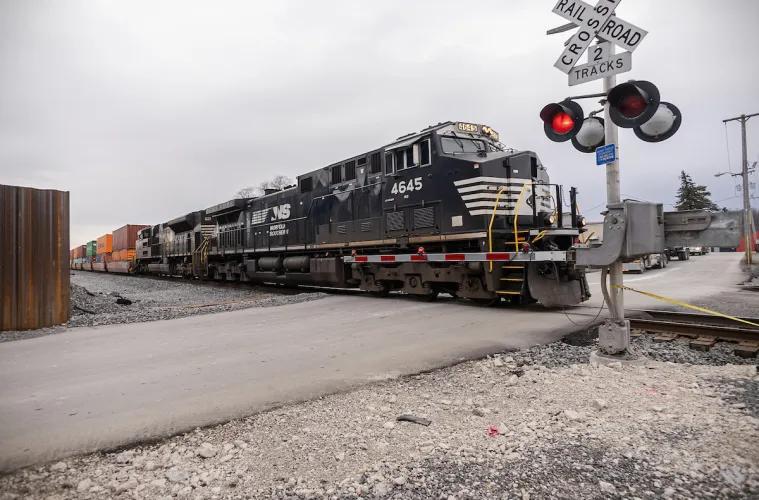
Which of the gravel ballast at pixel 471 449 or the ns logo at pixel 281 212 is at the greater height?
the ns logo at pixel 281 212

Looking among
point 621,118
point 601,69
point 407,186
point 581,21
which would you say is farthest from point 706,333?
point 407,186

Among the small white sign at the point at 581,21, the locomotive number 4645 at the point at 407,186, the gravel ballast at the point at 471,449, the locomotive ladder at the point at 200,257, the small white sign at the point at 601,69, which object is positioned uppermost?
the small white sign at the point at 581,21

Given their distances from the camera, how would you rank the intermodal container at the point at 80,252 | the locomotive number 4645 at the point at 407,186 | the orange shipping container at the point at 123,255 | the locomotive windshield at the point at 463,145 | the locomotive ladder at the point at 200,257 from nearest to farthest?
1. the locomotive windshield at the point at 463,145
2. the locomotive number 4645 at the point at 407,186
3. the locomotive ladder at the point at 200,257
4. the orange shipping container at the point at 123,255
5. the intermodal container at the point at 80,252

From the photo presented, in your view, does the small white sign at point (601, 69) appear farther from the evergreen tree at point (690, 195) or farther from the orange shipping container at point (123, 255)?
the evergreen tree at point (690, 195)

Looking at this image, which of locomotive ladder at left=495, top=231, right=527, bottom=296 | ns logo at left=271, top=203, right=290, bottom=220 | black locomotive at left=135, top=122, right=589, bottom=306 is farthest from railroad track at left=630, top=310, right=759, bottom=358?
ns logo at left=271, top=203, right=290, bottom=220

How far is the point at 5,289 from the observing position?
722 cm

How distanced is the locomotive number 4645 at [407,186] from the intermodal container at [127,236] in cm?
2899

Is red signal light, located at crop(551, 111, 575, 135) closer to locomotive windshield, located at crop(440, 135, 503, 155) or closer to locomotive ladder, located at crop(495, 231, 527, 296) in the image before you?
locomotive ladder, located at crop(495, 231, 527, 296)

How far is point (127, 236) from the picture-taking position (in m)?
33.9

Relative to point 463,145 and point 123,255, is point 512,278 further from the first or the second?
point 123,255

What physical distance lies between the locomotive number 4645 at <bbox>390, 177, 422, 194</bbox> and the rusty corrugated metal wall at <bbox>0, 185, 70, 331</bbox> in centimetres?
661

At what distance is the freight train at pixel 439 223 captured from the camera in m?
8.77

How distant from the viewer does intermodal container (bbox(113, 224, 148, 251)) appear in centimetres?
3350

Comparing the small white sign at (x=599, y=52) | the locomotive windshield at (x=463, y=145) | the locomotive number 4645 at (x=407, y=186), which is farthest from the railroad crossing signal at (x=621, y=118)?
the locomotive number 4645 at (x=407, y=186)
